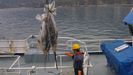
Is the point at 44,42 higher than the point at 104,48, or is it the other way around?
the point at 44,42

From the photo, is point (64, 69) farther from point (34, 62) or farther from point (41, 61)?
point (34, 62)

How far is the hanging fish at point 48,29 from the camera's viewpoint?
25.6ft

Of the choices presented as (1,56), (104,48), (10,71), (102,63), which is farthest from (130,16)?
(1,56)

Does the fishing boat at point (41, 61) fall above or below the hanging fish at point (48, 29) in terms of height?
below

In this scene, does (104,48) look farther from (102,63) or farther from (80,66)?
(80,66)

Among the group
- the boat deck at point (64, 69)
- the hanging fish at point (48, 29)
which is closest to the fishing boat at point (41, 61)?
the boat deck at point (64, 69)

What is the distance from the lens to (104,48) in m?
12.8

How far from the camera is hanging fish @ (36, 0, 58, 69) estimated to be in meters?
7.81

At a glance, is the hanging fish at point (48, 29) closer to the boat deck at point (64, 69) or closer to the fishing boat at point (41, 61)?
the fishing boat at point (41, 61)

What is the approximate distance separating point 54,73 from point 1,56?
4631 millimetres

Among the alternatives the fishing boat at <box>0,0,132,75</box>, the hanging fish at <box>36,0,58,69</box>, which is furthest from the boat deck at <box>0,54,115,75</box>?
the hanging fish at <box>36,0,58,69</box>

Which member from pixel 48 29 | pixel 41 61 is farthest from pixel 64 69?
pixel 48 29

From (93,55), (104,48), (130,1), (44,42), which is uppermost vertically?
(44,42)

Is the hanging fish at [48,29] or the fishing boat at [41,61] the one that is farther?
the fishing boat at [41,61]
